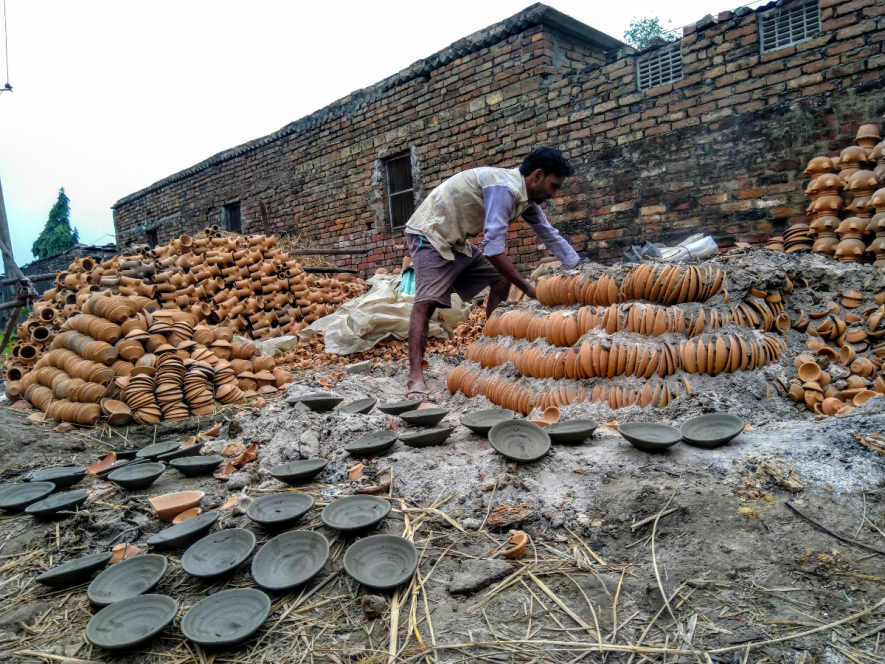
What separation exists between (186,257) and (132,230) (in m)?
9.80

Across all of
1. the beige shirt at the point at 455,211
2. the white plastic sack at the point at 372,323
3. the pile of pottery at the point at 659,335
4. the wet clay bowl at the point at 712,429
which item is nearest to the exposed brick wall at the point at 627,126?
the white plastic sack at the point at 372,323

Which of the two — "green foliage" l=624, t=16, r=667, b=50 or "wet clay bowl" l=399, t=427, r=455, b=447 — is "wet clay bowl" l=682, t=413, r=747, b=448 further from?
"green foliage" l=624, t=16, r=667, b=50

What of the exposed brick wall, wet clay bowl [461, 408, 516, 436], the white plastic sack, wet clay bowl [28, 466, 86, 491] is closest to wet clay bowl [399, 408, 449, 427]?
wet clay bowl [461, 408, 516, 436]

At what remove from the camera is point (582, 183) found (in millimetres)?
5941

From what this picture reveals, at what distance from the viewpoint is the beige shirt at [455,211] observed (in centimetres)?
371

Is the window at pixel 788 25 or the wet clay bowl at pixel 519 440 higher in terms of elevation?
the window at pixel 788 25

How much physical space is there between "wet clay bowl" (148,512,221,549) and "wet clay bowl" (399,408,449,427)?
97cm

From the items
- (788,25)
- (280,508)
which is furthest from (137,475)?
(788,25)

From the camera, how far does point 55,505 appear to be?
2328 millimetres

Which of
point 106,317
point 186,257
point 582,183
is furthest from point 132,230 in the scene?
point 582,183

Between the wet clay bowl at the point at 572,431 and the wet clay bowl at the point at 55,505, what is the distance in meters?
1.99

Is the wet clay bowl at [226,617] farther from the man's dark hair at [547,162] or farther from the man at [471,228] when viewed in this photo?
the man's dark hair at [547,162]

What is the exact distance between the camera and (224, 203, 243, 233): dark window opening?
1171 centimetres

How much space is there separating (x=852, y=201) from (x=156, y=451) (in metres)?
4.83
